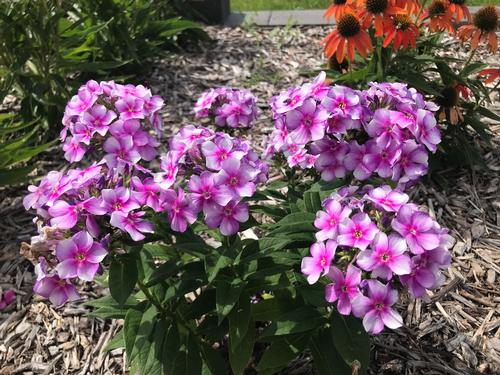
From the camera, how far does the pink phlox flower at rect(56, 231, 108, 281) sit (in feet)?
4.84

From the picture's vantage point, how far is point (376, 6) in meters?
2.93

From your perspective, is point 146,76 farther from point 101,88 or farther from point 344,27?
point 101,88

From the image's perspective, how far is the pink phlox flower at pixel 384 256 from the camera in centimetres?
145

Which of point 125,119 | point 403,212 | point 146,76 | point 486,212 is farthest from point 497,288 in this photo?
point 146,76

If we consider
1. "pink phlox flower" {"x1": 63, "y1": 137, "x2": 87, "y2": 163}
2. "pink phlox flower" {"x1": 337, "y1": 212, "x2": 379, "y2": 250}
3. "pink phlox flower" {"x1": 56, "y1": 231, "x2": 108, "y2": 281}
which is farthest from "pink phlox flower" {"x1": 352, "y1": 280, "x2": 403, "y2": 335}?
"pink phlox flower" {"x1": 63, "y1": 137, "x2": 87, "y2": 163}

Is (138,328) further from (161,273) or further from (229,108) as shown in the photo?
(229,108)

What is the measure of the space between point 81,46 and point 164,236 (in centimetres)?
277

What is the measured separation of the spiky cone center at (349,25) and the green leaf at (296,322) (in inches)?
65.9

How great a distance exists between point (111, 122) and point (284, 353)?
1.01 m

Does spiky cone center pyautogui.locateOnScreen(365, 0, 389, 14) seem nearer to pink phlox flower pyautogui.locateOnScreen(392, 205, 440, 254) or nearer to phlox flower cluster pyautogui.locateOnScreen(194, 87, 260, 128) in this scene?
phlox flower cluster pyautogui.locateOnScreen(194, 87, 260, 128)

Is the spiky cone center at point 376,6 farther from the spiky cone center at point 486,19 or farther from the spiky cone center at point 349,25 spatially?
the spiky cone center at point 486,19

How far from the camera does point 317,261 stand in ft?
5.19

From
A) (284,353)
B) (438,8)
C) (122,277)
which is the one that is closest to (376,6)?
(438,8)

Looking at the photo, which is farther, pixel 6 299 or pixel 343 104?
pixel 6 299
